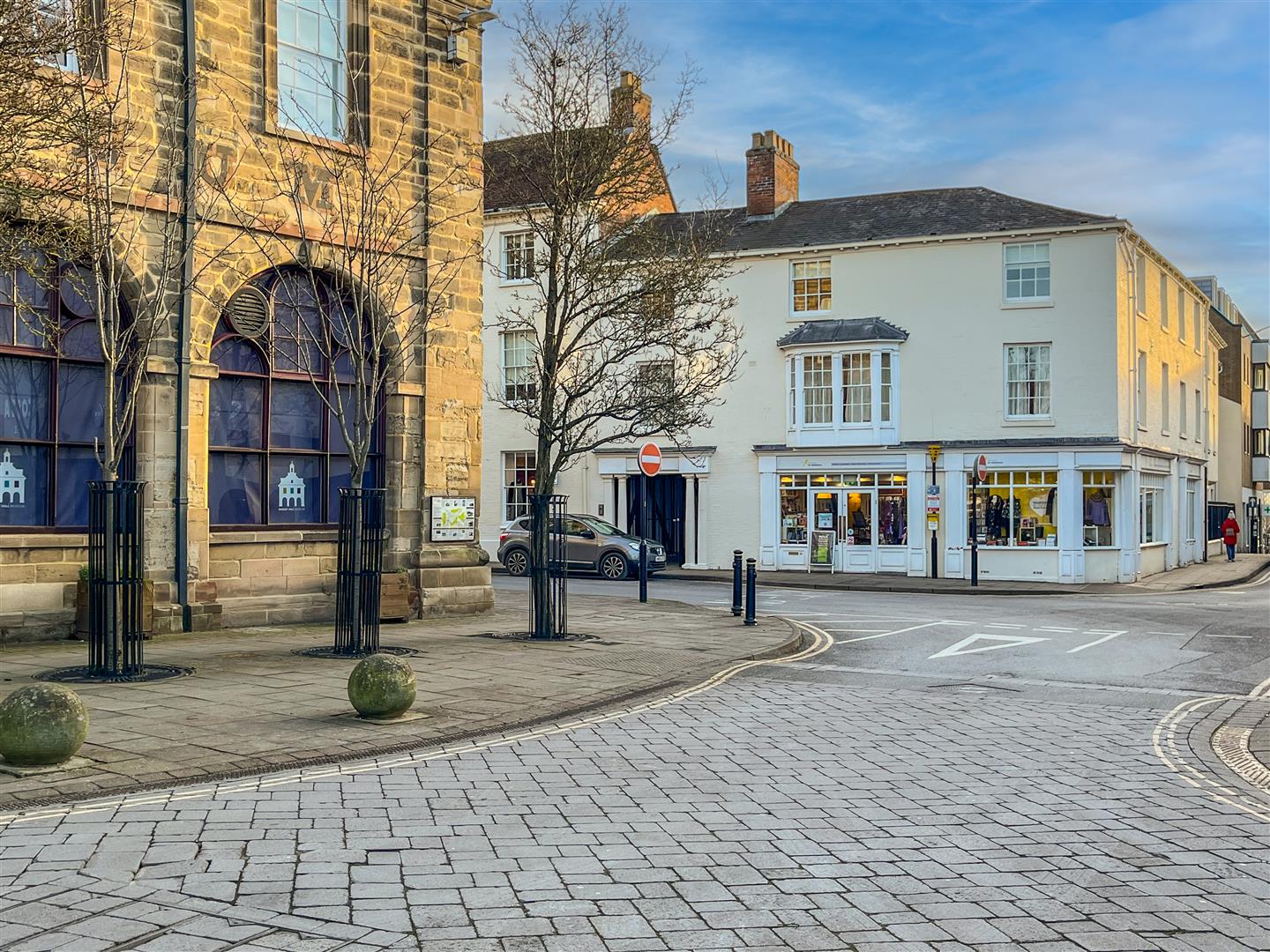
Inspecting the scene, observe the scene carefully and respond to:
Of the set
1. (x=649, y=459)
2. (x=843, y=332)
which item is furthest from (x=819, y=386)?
(x=649, y=459)

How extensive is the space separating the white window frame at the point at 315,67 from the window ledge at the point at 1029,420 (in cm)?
2004

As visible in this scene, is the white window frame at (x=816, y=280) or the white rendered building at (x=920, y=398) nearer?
the white rendered building at (x=920, y=398)

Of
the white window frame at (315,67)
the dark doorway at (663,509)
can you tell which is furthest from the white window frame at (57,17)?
the dark doorway at (663,509)

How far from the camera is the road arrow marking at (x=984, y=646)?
15.7m

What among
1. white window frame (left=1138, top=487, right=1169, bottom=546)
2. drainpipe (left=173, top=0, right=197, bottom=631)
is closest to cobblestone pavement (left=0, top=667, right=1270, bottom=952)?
drainpipe (left=173, top=0, right=197, bottom=631)

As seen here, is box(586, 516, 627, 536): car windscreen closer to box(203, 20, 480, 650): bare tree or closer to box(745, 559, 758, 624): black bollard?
box(745, 559, 758, 624): black bollard

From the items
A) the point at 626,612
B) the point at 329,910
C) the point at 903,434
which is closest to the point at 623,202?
the point at 626,612

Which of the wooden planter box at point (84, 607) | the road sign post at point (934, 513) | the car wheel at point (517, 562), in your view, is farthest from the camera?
the car wheel at point (517, 562)

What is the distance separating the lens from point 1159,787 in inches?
319

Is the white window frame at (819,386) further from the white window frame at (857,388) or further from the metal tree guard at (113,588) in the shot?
the metal tree guard at (113,588)

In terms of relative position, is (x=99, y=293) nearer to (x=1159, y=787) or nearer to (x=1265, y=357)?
(x=1159, y=787)

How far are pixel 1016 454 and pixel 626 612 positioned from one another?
1501cm

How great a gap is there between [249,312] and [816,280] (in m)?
20.3

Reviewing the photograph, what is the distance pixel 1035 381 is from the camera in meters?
31.4
